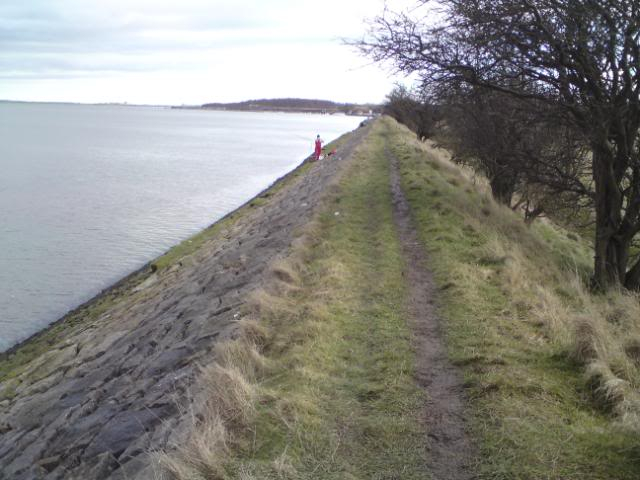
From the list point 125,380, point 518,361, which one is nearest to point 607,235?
point 518,361

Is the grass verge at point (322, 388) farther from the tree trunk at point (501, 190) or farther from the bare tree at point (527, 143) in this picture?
the tree trunk at point (501, 190)

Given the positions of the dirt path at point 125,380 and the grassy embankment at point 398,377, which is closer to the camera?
the grassy embankment at point 398,377

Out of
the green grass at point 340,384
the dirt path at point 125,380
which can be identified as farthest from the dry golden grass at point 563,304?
the dirt path at point 125,380

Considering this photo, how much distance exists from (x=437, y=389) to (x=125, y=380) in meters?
4.81

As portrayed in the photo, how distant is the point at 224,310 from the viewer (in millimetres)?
8625

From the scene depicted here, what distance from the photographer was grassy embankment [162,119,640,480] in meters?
4.34

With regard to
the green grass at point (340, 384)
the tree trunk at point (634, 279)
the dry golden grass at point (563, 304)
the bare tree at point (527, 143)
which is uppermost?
the bare tree at point (527, 143)

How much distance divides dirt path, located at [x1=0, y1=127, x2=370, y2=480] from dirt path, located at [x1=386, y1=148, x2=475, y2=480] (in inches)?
89.9

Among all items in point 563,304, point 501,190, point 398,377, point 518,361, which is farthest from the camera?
point 501,190

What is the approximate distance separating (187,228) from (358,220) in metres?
16.7

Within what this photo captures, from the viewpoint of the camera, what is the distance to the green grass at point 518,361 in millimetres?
4227

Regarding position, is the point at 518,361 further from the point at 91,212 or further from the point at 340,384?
the point at 91,212

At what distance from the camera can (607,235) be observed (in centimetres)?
1169

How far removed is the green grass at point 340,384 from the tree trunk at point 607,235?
16.3ft
